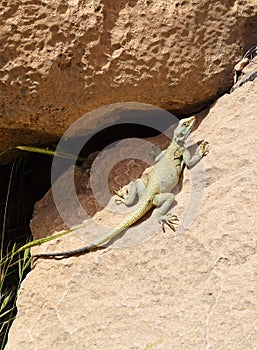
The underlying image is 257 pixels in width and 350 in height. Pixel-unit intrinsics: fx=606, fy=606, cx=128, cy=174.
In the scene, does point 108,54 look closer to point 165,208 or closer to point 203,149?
point 203,149

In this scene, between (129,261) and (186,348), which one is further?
(129,261)

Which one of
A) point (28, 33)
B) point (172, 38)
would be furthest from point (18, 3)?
point (172, 38)

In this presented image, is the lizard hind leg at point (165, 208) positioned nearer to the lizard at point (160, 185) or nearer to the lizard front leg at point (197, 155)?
the lizard at point (160, 185)

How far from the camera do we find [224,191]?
291cm

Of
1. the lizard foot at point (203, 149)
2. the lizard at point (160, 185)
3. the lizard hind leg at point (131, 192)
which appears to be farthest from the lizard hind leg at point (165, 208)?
the lizard foot at point (203, 149)

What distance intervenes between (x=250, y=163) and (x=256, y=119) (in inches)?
11.3

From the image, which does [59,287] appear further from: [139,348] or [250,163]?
[250,163]

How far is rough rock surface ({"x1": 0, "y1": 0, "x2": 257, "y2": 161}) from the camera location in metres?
2.96

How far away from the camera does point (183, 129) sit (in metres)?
3.27

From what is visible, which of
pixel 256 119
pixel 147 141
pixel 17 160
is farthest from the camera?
pixel 17 160

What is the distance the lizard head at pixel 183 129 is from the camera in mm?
3264

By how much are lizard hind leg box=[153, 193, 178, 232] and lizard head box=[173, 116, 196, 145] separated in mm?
336

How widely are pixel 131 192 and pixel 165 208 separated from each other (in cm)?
26

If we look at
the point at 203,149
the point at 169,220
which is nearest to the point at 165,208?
the point at 169,220
